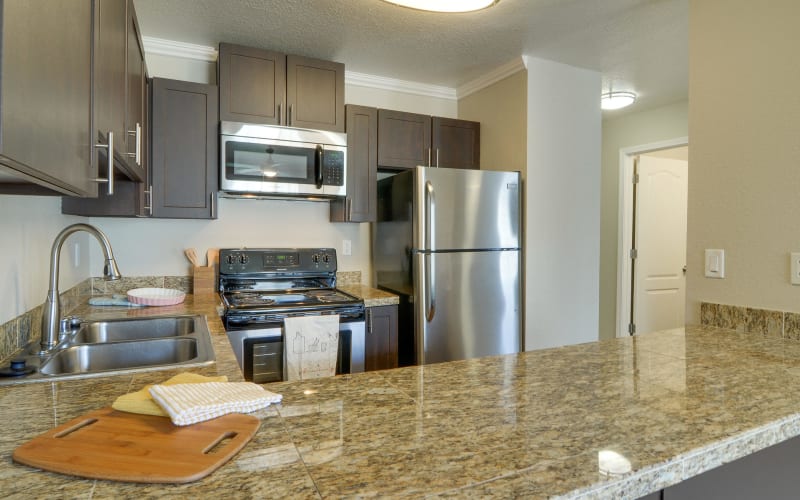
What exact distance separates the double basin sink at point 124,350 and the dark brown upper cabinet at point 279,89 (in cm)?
126

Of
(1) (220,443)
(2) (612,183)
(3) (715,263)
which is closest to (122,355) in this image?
(1) (220,443)

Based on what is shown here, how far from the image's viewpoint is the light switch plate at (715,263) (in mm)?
1793

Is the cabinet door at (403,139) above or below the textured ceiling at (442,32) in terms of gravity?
below

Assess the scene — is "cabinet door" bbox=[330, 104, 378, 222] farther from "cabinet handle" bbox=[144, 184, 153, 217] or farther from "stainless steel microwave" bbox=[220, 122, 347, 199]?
"cabinet handle" bbox=[144, 184, 153, 217]

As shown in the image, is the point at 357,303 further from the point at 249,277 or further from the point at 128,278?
the point at 128,278

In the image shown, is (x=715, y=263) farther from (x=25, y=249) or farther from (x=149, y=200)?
(x=149, y=200)

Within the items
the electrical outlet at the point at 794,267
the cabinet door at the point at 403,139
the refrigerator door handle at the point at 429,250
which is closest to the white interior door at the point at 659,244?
the cabinet door at the point at 403,139

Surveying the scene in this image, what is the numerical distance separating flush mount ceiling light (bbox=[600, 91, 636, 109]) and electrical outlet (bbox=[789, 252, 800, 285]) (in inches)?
94.9

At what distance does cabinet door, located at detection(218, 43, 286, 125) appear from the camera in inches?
105

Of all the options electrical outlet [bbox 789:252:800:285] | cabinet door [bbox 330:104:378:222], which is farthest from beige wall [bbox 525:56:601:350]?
electrical outlet [bbox 789:252:800:285]

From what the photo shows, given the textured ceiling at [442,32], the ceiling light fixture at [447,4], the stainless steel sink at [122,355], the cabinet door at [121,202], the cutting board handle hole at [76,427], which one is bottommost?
the stainless steel sink at [122,355]

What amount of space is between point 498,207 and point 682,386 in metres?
1.92

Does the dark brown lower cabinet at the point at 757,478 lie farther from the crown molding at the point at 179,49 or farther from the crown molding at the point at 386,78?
the crown molding at the point at 179,49

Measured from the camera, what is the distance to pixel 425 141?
329 centimetres
